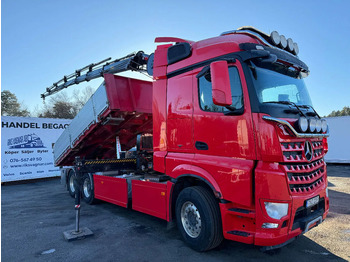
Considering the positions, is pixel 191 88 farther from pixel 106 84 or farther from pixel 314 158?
pixel 106 84

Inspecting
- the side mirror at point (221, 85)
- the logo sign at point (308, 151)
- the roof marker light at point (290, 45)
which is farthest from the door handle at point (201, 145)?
the roof marker light at point (290, 45)

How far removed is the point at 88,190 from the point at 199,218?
188 inches

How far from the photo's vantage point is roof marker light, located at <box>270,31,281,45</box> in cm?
388

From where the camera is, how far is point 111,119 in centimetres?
643

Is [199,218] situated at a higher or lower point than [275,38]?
lower

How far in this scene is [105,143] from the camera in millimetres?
8047

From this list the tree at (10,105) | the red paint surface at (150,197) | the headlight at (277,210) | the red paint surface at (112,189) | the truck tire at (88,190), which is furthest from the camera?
the tree at (10,105)

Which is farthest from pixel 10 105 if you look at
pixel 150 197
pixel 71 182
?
pixel 150 197

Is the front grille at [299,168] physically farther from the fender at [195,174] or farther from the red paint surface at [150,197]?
the red paint surface at [150,197]

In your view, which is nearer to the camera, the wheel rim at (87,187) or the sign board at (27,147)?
the wheel rim at (87,187)

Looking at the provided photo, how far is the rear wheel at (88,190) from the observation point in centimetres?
727

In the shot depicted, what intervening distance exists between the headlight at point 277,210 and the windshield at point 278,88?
131 cm

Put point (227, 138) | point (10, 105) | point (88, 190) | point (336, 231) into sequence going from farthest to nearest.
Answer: point (10, 105), point (88, 190), point (336, 231), point (227, 138)

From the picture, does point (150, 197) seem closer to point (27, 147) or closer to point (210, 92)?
point (210, 92)
